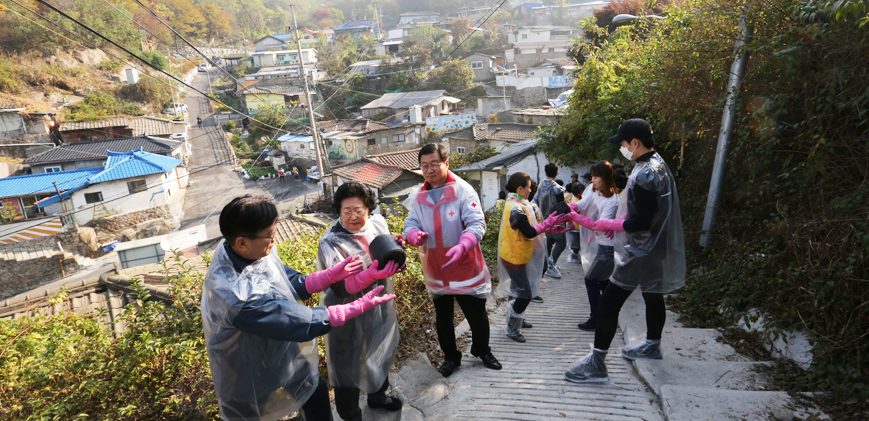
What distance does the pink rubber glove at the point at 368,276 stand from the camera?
2.39 metres

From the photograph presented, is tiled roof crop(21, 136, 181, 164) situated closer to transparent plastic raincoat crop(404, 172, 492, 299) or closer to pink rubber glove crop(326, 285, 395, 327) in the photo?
transparent plastic raincoat crop(404, 172, 492, 299)

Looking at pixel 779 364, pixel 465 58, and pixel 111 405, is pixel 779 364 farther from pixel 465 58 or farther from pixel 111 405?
pixel 465 58

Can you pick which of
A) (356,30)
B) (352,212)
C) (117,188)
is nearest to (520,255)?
(352,212)

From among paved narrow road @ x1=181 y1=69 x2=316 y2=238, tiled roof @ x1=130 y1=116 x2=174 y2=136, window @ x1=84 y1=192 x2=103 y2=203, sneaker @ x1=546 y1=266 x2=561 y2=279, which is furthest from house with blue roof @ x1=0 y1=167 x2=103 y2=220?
sneaker @ x1=546 y1=266 x2=561 y2=279

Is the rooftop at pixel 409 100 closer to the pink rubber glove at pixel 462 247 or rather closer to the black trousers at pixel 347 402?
the pink rubber glove at pixel 462 247

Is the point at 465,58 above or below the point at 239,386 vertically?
above

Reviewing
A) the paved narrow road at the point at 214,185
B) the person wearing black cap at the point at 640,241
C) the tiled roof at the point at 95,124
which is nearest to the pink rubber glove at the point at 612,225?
the person wearing black cap at the point at 640,241

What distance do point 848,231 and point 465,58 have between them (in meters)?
40.2

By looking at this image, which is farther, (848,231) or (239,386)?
(848,231)

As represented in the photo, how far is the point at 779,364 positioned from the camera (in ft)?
9.73

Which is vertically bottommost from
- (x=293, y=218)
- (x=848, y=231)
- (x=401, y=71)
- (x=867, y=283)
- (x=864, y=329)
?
(x=293, y=218)

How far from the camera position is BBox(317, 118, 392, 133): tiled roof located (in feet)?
94.0

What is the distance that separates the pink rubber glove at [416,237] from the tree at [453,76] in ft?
116

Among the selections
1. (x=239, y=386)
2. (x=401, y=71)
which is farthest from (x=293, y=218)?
(x=401, y=71)
